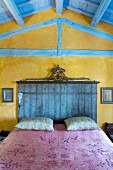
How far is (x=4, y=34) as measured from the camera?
15.1 feet

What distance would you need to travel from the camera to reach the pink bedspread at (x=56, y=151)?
2352 mm

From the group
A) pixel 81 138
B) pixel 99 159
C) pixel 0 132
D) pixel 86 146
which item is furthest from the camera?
pixel 0 132

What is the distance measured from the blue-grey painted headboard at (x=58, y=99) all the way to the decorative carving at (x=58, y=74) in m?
0.12

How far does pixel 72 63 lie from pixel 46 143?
2.01 m

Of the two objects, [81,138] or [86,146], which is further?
[81,138]

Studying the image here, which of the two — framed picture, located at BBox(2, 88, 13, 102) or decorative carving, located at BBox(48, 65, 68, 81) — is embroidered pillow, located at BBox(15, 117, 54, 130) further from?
decorative carving, located at BBox(48, 65, 68, 81)

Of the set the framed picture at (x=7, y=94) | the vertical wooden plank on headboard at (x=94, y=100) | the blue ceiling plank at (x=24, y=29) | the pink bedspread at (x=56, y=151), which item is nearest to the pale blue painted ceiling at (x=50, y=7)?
the blue ceiling plank at (x=24, y=29)

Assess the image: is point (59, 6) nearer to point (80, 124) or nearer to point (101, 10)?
point (101, 10)

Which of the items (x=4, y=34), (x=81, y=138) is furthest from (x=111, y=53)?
(x=4, y=34)

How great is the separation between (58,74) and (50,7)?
1.44m

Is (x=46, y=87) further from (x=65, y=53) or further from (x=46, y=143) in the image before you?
(x=46, y=143)

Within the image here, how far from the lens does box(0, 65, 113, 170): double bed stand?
244 centimetres

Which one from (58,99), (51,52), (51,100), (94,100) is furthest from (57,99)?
(51,52)

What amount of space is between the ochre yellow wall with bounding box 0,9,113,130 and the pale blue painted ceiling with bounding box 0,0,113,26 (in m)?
0.17
